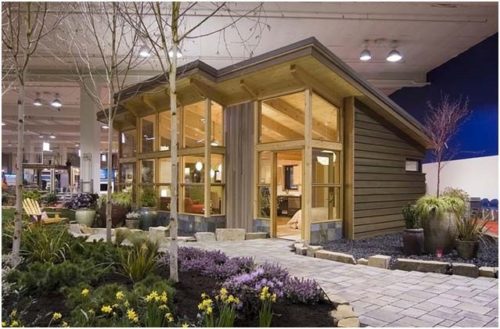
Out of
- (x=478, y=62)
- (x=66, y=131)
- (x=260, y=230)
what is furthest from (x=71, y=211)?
(x=66, y=131)

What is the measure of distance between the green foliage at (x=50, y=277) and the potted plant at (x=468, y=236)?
4.97 metres

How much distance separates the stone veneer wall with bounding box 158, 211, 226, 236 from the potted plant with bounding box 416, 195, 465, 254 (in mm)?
4198

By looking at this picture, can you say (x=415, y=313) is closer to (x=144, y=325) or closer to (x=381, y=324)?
(x=381, y=324)

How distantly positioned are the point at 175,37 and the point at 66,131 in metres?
Result: 25.3

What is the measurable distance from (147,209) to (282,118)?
4596mm

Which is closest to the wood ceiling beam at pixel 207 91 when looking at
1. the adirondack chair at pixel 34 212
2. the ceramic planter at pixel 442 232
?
the adirondack chair at pixel 34 212

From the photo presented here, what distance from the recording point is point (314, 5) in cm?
849

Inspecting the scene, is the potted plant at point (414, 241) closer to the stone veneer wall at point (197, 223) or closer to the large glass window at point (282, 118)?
the large glass window at point (282, 118)

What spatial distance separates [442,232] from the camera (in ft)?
19.5

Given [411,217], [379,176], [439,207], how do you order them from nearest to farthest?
[439,207] → [411,217] → [379,176]

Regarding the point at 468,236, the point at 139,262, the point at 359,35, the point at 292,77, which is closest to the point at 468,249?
the point at 468,236

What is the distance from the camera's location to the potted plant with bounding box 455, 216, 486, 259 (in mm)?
5609

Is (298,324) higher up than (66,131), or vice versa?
(66,131)

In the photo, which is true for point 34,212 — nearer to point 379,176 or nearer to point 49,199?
point 49,199
